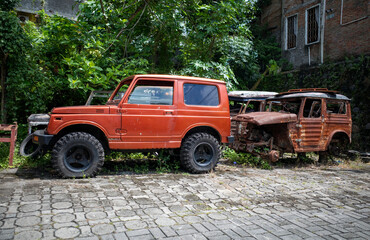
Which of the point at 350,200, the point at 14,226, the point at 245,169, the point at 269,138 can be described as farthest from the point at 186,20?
the point at 14,226

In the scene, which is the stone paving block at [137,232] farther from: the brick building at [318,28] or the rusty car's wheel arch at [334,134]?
the brick building at [318,28]

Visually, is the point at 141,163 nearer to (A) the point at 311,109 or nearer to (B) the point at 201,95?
(B) the point at 201,95

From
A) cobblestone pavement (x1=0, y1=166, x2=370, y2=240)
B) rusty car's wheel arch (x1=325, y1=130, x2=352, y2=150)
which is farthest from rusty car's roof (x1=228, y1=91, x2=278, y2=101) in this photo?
cobblestone pavement (x1=0, y1=166, x2=370, y2=240)

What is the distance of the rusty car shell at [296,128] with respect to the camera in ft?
23.9

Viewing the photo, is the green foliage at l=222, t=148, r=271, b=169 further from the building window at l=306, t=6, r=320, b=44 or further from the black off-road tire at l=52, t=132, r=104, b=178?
the building window at l=306, t=6, r=320, b=44

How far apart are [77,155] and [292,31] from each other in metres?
14.3

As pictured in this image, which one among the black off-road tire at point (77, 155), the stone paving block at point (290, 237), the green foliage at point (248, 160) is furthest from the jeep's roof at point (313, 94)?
the black off-road tire at point (77, 155)

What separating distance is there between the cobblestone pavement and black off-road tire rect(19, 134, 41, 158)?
1.83 feet

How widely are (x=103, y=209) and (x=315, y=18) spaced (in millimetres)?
14527

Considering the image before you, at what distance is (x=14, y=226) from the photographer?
3.07m

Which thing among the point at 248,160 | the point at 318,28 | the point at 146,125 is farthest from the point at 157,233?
the point at 318,28

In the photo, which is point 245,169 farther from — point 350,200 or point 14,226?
point 14,226

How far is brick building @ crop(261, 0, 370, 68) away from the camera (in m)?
12.0

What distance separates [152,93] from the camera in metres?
5.85
